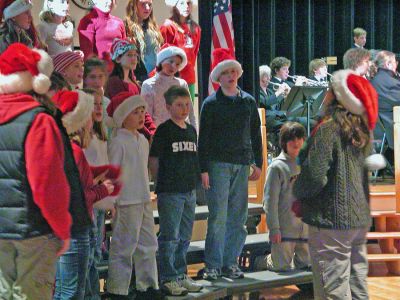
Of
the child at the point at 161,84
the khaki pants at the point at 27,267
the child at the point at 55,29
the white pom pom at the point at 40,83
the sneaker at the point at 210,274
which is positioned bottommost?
the sneaker at the point at 210,274

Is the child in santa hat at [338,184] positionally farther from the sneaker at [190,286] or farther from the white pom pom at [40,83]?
the white pom pom at [40,83]

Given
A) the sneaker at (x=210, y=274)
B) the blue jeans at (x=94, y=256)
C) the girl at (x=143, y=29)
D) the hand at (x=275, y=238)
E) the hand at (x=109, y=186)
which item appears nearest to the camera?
the hand at (x=109, y=186)

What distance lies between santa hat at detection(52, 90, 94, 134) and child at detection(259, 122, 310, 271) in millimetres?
2049

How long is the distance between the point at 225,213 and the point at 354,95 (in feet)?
4.92

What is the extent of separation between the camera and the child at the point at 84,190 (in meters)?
3.90

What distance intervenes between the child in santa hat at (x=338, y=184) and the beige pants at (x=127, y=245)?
3.31 feet

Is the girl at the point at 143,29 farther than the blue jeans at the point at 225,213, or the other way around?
the girl at the point at 143,29

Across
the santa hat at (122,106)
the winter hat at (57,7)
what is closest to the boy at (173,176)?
the santa hat at (122,106)

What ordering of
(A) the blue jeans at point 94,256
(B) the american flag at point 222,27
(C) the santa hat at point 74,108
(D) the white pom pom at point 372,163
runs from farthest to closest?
1. (B) the american flag at point 222,27
2. (A) the blue jeans at point 94,256
3. (D) the white pom pom at point 372,163
4. (C) the santa hat at point 74,108

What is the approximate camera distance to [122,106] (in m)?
4.79

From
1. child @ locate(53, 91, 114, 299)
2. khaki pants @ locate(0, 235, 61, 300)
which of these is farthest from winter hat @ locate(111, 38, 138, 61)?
khaki pants @ locate(0, 235, 61, 300)

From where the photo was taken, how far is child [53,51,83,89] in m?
4.78

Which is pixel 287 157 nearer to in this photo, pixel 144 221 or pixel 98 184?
pixel 144 221

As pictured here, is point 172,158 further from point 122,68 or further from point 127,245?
point 122,68
